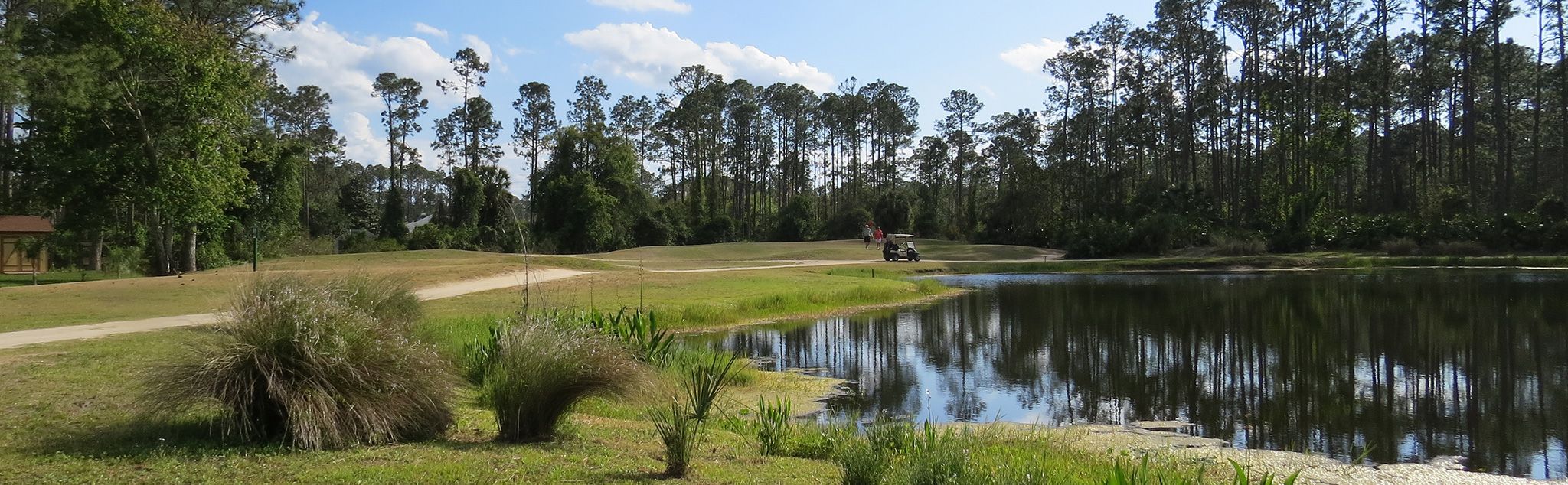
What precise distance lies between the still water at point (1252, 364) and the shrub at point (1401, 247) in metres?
15.6

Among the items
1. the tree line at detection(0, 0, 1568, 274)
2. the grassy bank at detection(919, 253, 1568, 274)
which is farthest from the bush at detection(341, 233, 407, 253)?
the grassy bank at detection(919, 253, 1568, 274)

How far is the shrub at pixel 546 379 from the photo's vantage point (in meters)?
7.08

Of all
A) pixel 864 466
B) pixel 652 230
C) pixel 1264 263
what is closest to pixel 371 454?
pixel 864 466

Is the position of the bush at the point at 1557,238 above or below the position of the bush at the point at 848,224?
below

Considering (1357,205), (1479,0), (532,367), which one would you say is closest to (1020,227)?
(1357,205)

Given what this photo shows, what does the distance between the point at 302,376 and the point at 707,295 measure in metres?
18.7

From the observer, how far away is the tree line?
28.0 metres

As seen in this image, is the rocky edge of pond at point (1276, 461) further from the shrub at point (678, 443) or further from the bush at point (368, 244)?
the bush at point (368, 244)

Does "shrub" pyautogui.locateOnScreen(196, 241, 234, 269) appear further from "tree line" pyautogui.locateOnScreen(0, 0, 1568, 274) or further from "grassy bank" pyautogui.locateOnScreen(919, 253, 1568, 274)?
"grassy bank" pyautogui.locateOnScreen(919, 253, 1568, 274)

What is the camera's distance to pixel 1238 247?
4841 centimetres

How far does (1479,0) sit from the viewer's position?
50125 millimetres

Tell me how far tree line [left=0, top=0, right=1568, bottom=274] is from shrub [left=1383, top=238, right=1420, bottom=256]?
0.94 m

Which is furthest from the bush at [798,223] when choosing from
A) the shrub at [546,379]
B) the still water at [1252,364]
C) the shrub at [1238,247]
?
the shrub at [546,379]

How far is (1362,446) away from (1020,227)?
58.4 metres
